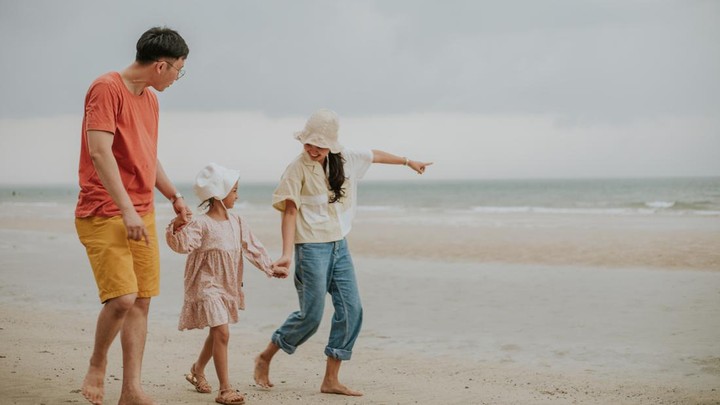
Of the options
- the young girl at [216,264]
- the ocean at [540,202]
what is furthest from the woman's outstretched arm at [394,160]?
the ocean at [540,202]

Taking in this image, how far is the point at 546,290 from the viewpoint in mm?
9648

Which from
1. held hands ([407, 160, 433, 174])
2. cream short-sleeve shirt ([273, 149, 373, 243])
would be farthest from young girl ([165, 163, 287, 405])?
held hands ([407, 160, 433, 174])

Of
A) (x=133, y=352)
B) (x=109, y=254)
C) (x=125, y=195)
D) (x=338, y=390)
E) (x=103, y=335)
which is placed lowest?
(x=338, y=390)

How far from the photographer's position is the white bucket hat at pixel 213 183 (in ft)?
14.9

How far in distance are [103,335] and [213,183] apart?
1187 millimetres

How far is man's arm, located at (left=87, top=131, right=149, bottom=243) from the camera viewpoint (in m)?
3.51

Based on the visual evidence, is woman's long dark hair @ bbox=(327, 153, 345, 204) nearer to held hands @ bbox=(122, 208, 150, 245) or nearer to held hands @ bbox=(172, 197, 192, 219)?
held hands @ bbox=(172, 197, 192, 219)

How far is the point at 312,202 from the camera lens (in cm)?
480

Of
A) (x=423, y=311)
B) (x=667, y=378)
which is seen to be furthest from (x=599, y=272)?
(x=667, y=378)

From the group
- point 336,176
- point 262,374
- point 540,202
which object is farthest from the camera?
point 540,202

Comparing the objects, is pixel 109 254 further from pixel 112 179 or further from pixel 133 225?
pixel 112 179

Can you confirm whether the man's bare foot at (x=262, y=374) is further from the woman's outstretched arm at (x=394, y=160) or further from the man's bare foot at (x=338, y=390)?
the woman's outstretched arm at (x=394, y=160)

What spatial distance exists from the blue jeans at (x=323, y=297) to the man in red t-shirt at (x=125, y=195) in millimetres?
1062

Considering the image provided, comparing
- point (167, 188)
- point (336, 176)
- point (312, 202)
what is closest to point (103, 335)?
point (167, 188)
